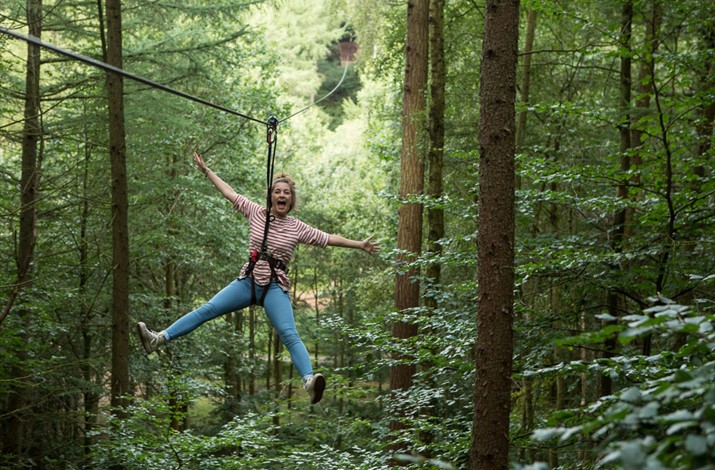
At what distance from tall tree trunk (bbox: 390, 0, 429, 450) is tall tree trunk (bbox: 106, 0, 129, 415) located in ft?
10.3

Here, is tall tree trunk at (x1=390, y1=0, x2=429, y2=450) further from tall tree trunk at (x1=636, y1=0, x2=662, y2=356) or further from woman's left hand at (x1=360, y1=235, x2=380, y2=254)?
woman's left hand at (x1=360, y1=235, x2=380, y2=254)

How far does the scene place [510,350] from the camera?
3633mm

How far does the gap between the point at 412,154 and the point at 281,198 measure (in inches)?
166

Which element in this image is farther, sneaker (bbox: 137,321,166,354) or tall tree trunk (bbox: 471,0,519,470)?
sneaker (bbox: 137,321,166,354)

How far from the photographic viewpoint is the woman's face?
5141 millimetres

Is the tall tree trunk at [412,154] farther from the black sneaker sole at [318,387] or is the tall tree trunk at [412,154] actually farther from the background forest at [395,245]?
the black sneaker sole at [318,387]

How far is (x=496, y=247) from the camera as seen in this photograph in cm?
363

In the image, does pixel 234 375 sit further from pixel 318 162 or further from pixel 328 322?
pixel 328 322

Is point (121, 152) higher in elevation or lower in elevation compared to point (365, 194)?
Result: lower

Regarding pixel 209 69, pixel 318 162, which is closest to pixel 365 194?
pixel 318 162

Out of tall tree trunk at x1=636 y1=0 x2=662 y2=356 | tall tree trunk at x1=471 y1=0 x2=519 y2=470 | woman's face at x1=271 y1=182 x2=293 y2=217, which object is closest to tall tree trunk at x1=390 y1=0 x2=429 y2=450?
tall tree trunk at x1=636 y1=0 x2=662 y2=356

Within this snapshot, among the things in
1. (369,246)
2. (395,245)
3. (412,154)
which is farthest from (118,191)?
(395,245)

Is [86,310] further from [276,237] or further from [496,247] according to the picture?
[496,247]

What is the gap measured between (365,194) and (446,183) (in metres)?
11.5
